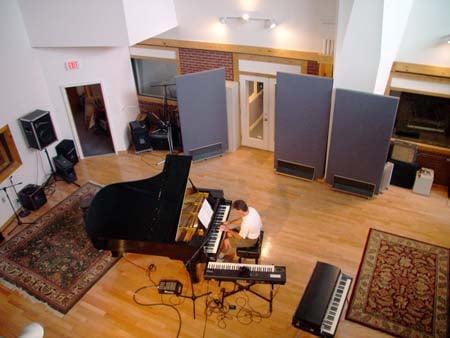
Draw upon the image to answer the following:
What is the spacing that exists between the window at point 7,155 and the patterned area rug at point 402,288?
626cm

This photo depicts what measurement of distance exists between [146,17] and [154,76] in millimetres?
2316

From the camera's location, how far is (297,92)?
7512 mm

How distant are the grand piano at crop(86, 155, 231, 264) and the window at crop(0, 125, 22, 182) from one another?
101 inches

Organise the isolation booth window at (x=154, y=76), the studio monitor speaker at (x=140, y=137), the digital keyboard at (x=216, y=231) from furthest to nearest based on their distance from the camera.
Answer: the isolation booth window at (x=154, y=76) → the studio monitor speaker at (x=140, y=137) → the digital keyboard at (x=216, y=231)

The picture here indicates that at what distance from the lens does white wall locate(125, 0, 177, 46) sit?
7.28 meters

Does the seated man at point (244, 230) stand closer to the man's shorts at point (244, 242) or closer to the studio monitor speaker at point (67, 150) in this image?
the man's shorts at point (244, 242)

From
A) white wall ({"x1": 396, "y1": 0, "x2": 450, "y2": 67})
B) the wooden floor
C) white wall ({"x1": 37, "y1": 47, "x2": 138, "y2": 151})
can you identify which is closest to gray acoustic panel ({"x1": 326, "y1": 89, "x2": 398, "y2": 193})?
the wooden floor

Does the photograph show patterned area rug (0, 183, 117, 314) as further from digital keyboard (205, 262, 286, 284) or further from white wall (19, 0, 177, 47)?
white wall (19, 0, 177, 47)

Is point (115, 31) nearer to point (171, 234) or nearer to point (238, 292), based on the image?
point (171, 234)

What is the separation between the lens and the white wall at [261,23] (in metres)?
7.35

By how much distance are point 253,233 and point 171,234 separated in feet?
3.58

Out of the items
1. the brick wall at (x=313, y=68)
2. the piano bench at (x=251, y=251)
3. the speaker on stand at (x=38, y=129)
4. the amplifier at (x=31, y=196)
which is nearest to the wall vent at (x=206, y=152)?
the brick wall at (x=313, y=68)

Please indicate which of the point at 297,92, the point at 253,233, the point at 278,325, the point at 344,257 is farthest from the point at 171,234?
the point at 297,92

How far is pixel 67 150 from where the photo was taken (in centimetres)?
880
